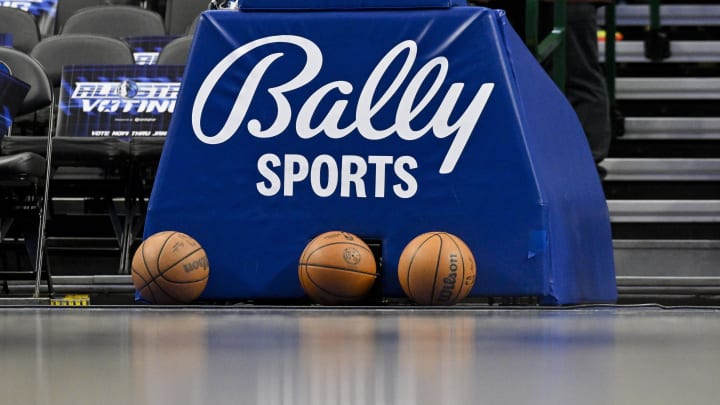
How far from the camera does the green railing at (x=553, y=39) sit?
538cm

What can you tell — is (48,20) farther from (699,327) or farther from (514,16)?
(699,327)

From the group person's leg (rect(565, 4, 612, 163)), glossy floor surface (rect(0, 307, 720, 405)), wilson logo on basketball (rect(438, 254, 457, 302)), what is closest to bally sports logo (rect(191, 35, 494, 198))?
wilson logo on basketball (rect(438, 254, 457, 302))

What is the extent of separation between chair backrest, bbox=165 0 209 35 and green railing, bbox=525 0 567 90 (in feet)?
10.4

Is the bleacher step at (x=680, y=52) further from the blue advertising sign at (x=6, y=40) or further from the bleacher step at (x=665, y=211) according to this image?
the blue advertising sign at (x=6, y=40)

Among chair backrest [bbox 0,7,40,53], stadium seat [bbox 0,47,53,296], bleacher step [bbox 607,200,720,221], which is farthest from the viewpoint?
chair backrest [bbox 0,7,40,53]

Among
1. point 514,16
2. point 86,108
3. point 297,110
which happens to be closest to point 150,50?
point 86,108

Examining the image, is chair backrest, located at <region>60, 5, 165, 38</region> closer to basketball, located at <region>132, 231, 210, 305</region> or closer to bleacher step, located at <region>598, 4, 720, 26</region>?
bleacher step, located at <region>598, 4, 720, 26</region>

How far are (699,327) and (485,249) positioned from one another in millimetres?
1010

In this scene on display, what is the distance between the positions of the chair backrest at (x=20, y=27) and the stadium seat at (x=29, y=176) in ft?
5.45

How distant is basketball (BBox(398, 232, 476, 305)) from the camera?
359cm

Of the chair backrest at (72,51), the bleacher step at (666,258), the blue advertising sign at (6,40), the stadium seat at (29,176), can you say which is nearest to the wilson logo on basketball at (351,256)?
the stadium seat at (29,176)

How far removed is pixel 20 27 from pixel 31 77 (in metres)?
2.12

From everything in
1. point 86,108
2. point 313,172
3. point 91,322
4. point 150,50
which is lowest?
point 91,322

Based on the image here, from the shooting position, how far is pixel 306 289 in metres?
3.74
